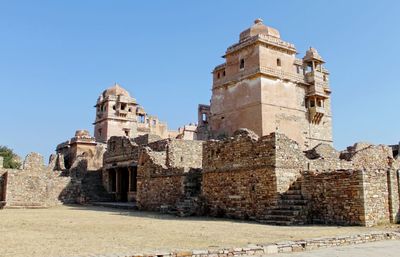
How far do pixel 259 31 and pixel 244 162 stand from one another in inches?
902

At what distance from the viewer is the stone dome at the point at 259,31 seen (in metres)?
36.6

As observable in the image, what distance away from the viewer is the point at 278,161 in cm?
1510

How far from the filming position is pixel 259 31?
36812 mm

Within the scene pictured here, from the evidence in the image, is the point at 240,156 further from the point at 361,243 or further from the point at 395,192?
the point at 361,243

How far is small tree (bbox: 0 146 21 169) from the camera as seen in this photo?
1548 inches

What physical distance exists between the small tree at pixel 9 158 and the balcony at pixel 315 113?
27221 mm

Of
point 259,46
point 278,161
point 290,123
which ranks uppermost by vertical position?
point 259,46

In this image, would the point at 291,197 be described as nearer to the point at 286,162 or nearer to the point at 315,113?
the point at 286,162

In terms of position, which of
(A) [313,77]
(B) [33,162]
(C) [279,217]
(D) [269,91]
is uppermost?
(A) [313,77]

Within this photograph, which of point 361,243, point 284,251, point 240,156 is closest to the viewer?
point 284,251

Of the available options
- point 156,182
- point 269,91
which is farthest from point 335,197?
point 269,91

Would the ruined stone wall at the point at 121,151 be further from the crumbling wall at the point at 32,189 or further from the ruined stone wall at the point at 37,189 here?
the crumbling wall at the point at 32,189

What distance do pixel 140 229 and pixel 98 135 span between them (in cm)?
4282

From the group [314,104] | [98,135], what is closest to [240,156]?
[314,104]
